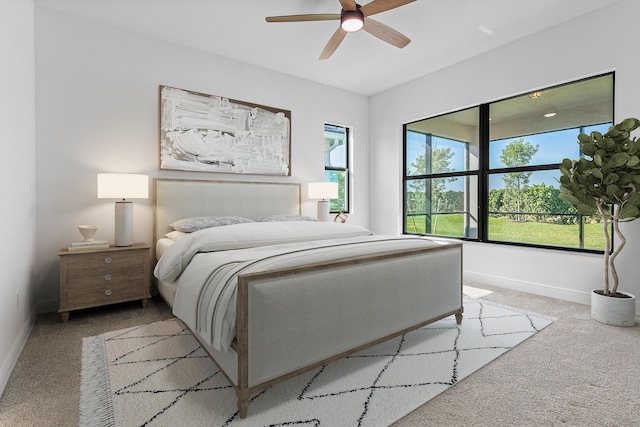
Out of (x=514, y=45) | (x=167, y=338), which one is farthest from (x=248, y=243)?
(x=514, y=45)

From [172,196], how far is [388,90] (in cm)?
339

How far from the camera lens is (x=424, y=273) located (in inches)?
83.4

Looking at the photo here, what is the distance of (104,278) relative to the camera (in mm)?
2654

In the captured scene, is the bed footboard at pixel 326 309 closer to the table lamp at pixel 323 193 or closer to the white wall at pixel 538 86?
the white wall at pixel 538 86

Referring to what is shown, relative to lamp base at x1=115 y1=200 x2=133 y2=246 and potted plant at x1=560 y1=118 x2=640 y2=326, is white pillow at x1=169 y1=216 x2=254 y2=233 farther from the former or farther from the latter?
potted plant at x1=560 y1=118 x2=640 y2=326

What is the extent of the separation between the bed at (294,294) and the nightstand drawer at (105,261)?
49cm

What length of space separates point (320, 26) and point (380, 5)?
3.07ft

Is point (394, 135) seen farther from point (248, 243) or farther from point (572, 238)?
point (248, 243)

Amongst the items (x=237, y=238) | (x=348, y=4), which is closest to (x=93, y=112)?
(x=237, y=238)

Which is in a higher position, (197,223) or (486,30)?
(486,30)

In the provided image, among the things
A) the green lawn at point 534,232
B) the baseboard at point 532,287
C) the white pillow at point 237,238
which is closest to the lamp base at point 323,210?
the white pillow at point 237,238

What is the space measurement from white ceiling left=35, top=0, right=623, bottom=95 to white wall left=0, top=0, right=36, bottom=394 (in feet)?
2.64

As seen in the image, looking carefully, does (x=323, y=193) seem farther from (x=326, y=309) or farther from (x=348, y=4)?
(x=326, y=309)

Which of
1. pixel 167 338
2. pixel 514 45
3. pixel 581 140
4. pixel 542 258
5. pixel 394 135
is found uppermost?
pixel 514 45
